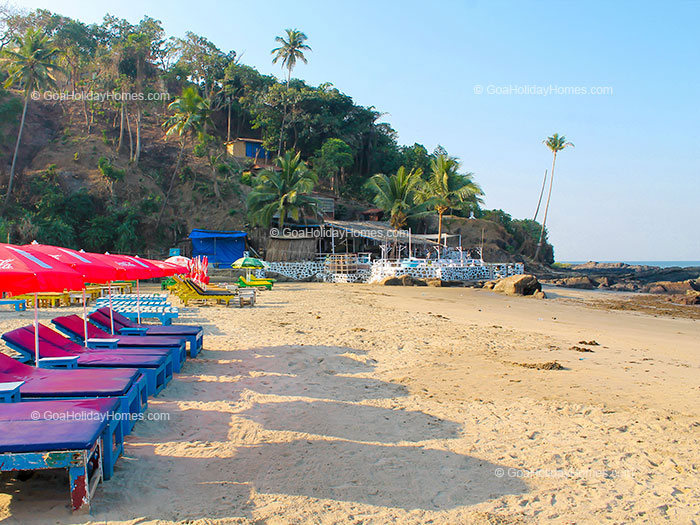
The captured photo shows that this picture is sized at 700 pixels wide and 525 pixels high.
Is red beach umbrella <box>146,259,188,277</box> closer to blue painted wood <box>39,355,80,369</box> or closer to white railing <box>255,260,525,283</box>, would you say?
blue painted wood <box>39,355,80,369</box>

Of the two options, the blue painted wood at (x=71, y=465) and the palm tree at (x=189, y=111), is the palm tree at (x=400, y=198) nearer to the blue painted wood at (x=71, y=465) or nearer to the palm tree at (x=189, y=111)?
the palm tree at (x=189, y=111)

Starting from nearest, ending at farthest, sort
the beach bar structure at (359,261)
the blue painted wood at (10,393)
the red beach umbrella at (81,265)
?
the blue painted wood at (10,393) → the red beach umbrella at (81,265) → the beach bar structure at (359,261)

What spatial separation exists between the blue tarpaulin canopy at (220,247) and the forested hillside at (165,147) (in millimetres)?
1840

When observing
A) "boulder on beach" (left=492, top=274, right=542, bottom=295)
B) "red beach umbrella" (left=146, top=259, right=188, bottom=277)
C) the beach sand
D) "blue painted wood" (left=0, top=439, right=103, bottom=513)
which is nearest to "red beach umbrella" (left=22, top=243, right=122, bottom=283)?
the beach sand

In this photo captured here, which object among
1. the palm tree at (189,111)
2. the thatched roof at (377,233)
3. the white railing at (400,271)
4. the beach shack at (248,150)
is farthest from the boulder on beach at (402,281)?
the beach shack at (248,150)

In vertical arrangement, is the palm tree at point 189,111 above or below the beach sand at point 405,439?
above

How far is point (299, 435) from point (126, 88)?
1485 inches

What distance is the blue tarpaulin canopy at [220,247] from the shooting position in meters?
33.1

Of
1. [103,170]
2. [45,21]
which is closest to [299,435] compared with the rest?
[103,170]

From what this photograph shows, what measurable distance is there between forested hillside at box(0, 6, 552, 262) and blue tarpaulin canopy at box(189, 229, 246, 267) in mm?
1840

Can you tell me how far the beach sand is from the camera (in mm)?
3650

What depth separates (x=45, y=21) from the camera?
46.4 m

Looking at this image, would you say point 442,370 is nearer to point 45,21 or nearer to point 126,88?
point 126,88

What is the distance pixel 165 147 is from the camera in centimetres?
4256
